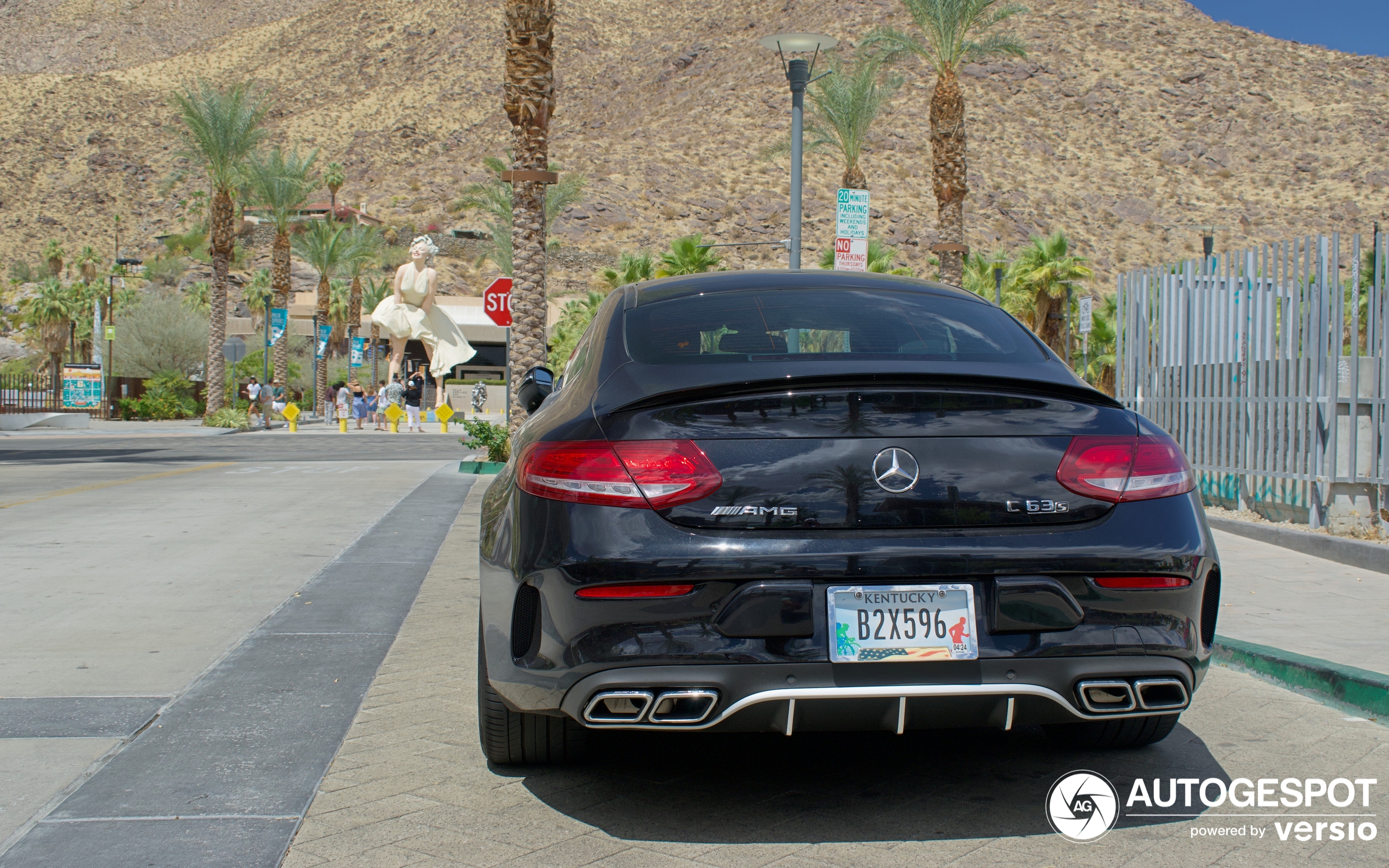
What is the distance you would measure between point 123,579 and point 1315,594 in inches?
297

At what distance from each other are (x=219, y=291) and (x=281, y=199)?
38.0 ft

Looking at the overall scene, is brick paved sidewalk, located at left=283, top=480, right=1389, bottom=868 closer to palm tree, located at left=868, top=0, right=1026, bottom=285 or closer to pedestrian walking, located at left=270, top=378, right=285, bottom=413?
palm tree, located at left=868, top=0, right=1026, bottom=285

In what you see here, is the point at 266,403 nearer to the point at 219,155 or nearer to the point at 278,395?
the point at 278,395

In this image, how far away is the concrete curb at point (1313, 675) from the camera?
15.6ft

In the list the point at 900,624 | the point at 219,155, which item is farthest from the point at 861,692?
the point at 219,155

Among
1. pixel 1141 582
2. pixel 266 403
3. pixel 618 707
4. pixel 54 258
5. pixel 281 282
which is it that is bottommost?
pixel 618 707

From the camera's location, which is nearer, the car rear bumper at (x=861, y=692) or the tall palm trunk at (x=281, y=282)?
the car rear bumper at (x=861, y=692)

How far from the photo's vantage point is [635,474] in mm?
3170

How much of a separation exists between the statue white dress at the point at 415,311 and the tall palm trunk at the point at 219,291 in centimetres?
603

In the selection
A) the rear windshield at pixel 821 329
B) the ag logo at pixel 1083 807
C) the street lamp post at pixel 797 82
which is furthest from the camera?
the street lamp post at pixel 797 82

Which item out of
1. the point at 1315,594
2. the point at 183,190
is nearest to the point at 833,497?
the point at 1315,594

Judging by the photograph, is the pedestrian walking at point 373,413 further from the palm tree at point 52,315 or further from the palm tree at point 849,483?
the palm tree at point 849,483

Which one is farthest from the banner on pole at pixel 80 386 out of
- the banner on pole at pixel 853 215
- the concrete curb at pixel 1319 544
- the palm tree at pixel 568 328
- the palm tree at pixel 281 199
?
the concrete curb at pixel 1319 544

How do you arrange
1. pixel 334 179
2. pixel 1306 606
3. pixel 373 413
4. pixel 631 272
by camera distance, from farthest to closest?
pixel 334 179 < pixel 373 413 < pixel 631 272 < pixel 1306 606
